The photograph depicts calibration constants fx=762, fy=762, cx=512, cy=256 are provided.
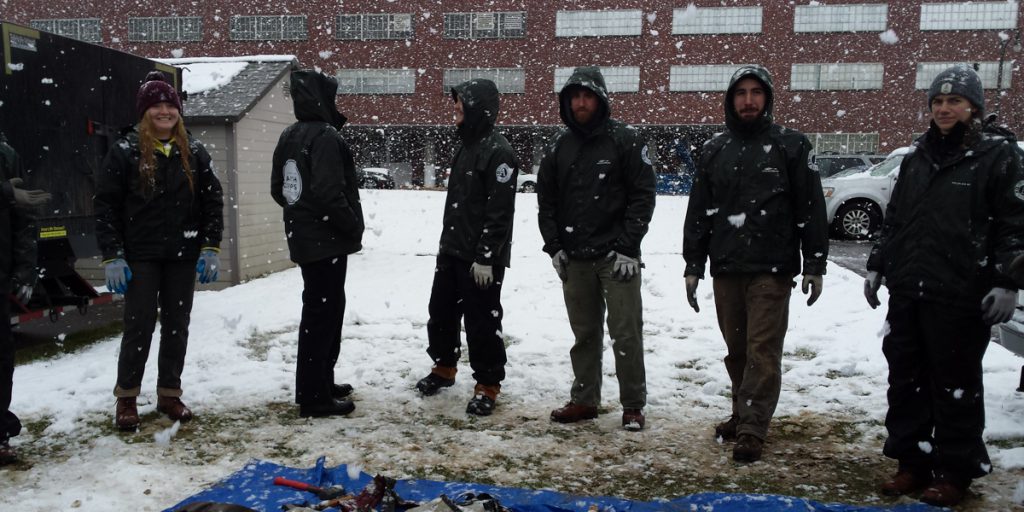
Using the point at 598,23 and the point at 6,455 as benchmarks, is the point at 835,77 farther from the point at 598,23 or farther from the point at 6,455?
the point at 6,455

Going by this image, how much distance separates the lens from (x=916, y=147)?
3854 mm

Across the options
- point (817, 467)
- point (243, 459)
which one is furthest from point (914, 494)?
point (243, 459)

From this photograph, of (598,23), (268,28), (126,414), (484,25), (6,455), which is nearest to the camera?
(6,455)

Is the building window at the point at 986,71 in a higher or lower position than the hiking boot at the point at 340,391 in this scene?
higher

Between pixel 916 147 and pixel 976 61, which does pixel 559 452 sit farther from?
pixel 976 61

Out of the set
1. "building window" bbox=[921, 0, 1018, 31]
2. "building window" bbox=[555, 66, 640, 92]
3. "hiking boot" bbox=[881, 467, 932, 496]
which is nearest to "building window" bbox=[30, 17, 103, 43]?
"building window" bbox=[555, 66, 640, 92]

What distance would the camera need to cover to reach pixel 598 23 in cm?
3844

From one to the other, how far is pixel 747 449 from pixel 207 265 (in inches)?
134

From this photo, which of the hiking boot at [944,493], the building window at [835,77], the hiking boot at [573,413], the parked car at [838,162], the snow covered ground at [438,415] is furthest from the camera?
the building window at [835,77]

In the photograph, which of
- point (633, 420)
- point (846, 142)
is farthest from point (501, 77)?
point (633, 420)

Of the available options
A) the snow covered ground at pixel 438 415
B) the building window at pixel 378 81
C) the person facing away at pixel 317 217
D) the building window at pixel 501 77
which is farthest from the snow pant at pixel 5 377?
the building window at pixel 378 81

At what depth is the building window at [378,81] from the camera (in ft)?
134

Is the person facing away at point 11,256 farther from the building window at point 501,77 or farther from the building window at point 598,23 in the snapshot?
the building window at point 598,23

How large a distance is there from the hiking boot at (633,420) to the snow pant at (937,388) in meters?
1.39
